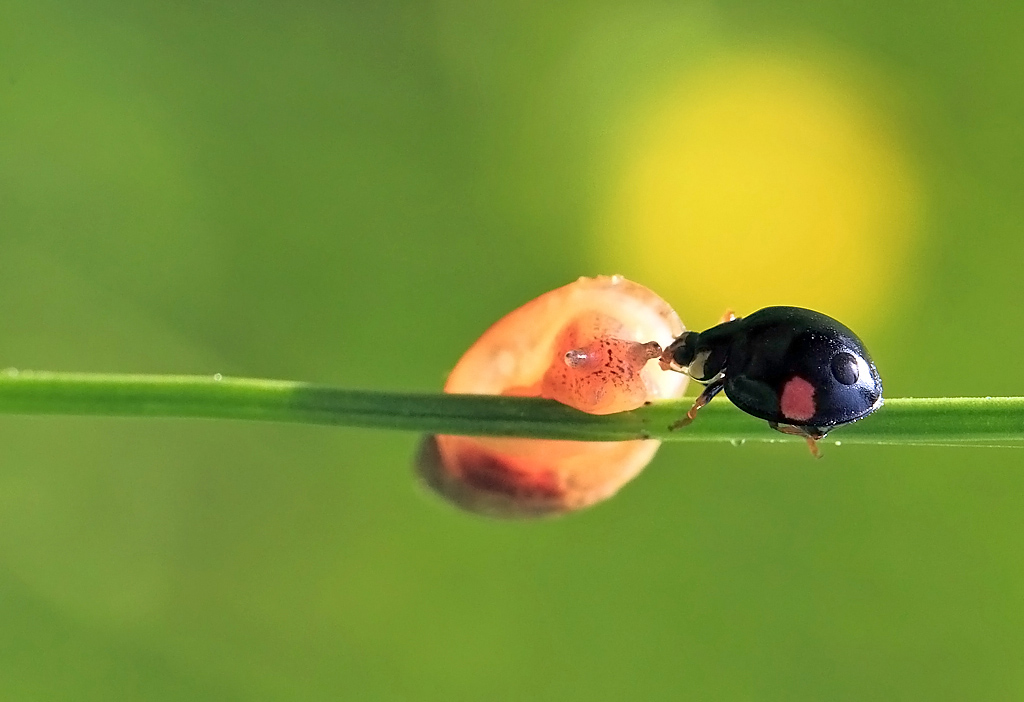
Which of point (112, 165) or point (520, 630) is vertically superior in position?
point (112, 165)

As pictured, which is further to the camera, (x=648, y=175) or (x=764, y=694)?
(x=648, y=175)

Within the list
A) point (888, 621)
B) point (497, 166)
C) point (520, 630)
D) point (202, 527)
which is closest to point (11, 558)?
point (202, 527)

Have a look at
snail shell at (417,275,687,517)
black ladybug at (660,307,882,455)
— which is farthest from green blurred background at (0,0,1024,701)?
black ladybug at (660,307,882,455)

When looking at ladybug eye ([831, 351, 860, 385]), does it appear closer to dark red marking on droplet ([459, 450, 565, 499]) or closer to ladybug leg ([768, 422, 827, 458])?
ladybug leg ([768, 422, 827, 458])

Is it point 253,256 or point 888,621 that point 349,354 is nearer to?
point 253,256

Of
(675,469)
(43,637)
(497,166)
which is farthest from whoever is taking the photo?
(497,166)

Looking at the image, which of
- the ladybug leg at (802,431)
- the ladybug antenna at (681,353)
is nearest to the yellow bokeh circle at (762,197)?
the ladybug antenna at (681,353)

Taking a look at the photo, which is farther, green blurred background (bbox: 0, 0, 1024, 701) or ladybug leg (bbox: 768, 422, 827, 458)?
green blurred background (bbox: 0, 0, 1024, 701)

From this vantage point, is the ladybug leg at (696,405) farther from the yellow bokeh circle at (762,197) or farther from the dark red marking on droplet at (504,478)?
the yellow bokeh circle at (762,197)
